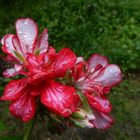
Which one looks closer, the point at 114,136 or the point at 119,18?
the point at 114,136

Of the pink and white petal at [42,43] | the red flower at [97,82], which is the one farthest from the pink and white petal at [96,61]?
the pink and white petal at [42,43]

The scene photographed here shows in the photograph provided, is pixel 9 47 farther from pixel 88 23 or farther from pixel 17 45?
pixel 88 23

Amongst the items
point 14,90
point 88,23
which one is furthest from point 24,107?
point 88,23

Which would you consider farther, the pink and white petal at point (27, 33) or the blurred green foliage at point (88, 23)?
the blurred green foliage at point (88, 23)

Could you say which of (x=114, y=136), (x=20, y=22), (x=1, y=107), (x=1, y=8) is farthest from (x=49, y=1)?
(x=20, y=22)

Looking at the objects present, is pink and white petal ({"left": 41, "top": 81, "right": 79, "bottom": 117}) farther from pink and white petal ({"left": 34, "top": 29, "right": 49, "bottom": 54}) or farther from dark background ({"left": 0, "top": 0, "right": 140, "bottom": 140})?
dark background ({"left": 0, "top": 0, "right": 140, "bottom": 140})

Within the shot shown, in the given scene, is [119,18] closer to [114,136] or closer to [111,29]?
[111,29]

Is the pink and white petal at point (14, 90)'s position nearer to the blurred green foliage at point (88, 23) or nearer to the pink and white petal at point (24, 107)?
the pink and white petal at point (24, 107)
